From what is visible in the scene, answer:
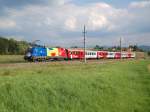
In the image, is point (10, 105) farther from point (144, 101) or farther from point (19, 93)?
point (144, 101)

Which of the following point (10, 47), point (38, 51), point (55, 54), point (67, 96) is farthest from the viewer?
point (10, 47)

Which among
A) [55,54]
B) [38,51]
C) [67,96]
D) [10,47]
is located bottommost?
[67,96]

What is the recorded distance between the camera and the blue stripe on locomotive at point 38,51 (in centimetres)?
5548

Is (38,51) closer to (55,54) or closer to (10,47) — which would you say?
(55,54)

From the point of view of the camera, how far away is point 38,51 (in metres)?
56.5

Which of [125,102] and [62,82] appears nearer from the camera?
[62,82]

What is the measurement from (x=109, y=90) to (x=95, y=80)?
1.42 metres

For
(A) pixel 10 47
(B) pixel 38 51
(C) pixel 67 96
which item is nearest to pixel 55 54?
(B) pixel 38 51

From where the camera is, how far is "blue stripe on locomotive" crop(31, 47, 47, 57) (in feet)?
182

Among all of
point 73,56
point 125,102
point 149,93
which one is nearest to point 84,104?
point 125,102

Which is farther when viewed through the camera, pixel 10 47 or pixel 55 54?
pixel 10 47

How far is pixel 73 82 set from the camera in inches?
699

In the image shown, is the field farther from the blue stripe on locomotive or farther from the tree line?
the tree line

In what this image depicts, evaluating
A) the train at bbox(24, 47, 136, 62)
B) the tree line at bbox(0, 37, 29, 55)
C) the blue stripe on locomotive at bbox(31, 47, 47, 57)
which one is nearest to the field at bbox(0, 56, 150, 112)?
the blue stripe on locomotive at bbox(31, 47, 47, 57)
